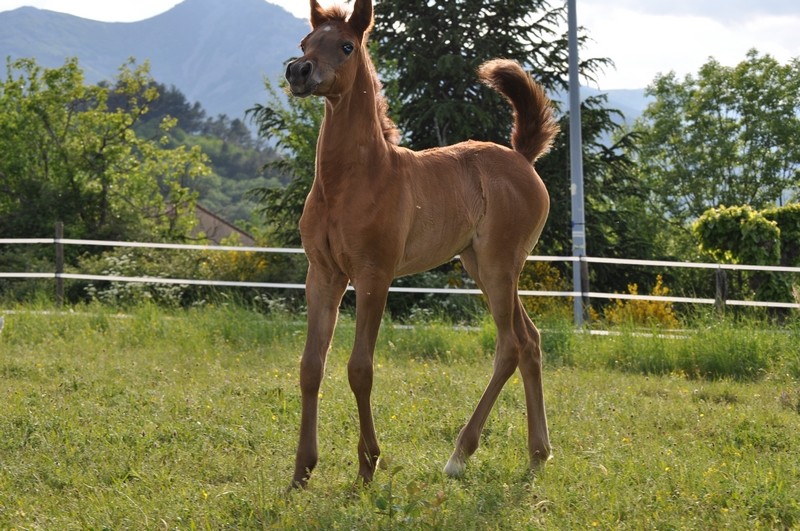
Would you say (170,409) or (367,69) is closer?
(367,69)

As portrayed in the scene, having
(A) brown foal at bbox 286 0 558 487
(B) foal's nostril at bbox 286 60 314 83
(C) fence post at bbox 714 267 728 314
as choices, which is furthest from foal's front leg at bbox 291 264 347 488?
(C) fence post at bbox 714 267 728 314

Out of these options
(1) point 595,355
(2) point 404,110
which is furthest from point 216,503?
(2) point 404,110

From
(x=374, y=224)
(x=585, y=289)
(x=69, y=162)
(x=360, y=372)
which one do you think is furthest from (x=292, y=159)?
(x=360, y=372)

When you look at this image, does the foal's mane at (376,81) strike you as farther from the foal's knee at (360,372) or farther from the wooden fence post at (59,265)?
the wooden fence post at (59,265)

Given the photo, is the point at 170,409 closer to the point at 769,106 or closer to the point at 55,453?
the point at 55,453

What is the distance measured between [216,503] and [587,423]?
2.99 metres

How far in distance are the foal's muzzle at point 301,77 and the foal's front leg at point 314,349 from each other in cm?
96

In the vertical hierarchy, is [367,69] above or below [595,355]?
above

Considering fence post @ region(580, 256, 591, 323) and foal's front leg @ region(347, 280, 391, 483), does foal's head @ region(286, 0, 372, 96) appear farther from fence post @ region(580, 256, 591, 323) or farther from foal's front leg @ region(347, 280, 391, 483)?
fence post @ region(580, 256, 591, 323)

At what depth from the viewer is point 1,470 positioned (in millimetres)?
5461

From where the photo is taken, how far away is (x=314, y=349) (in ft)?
16.0

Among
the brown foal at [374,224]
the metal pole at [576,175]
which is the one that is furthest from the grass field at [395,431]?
the metal pole at [576,175]

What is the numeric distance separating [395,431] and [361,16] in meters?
2.88

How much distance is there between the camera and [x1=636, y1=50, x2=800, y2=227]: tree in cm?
4559
